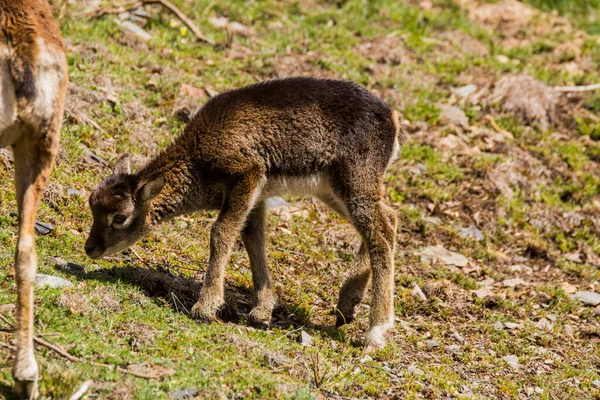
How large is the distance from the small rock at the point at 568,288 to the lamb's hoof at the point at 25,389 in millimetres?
7105

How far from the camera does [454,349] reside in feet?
27.5

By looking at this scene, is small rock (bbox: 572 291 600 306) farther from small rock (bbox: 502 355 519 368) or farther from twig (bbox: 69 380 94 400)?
twig (bbox: 69 380 94 400)

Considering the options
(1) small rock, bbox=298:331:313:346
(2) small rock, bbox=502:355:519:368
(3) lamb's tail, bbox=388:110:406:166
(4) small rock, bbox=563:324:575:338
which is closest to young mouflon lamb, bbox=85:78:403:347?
(3) lamb's tail, bbox=388:110:406:166

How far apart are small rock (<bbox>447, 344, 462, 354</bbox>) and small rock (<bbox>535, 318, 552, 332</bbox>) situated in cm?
134

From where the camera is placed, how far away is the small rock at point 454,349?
8.31 metres

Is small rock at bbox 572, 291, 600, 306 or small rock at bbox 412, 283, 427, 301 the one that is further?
small rock at bbox 572, 291, 600, 306

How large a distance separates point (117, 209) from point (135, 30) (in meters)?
6.29

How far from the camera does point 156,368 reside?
6.23 metres

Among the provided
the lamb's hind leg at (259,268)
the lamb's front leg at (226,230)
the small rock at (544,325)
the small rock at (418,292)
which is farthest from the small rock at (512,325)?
the lamb's front leg at (226,230)

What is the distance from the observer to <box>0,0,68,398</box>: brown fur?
5.38 m

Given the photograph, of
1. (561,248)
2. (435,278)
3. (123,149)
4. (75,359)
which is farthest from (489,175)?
(75,359)

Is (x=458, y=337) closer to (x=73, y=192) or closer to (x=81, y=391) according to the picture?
(x=81, y=391)

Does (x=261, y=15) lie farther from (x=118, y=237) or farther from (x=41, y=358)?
(x=41, y=358)

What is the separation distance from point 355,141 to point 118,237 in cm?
266
